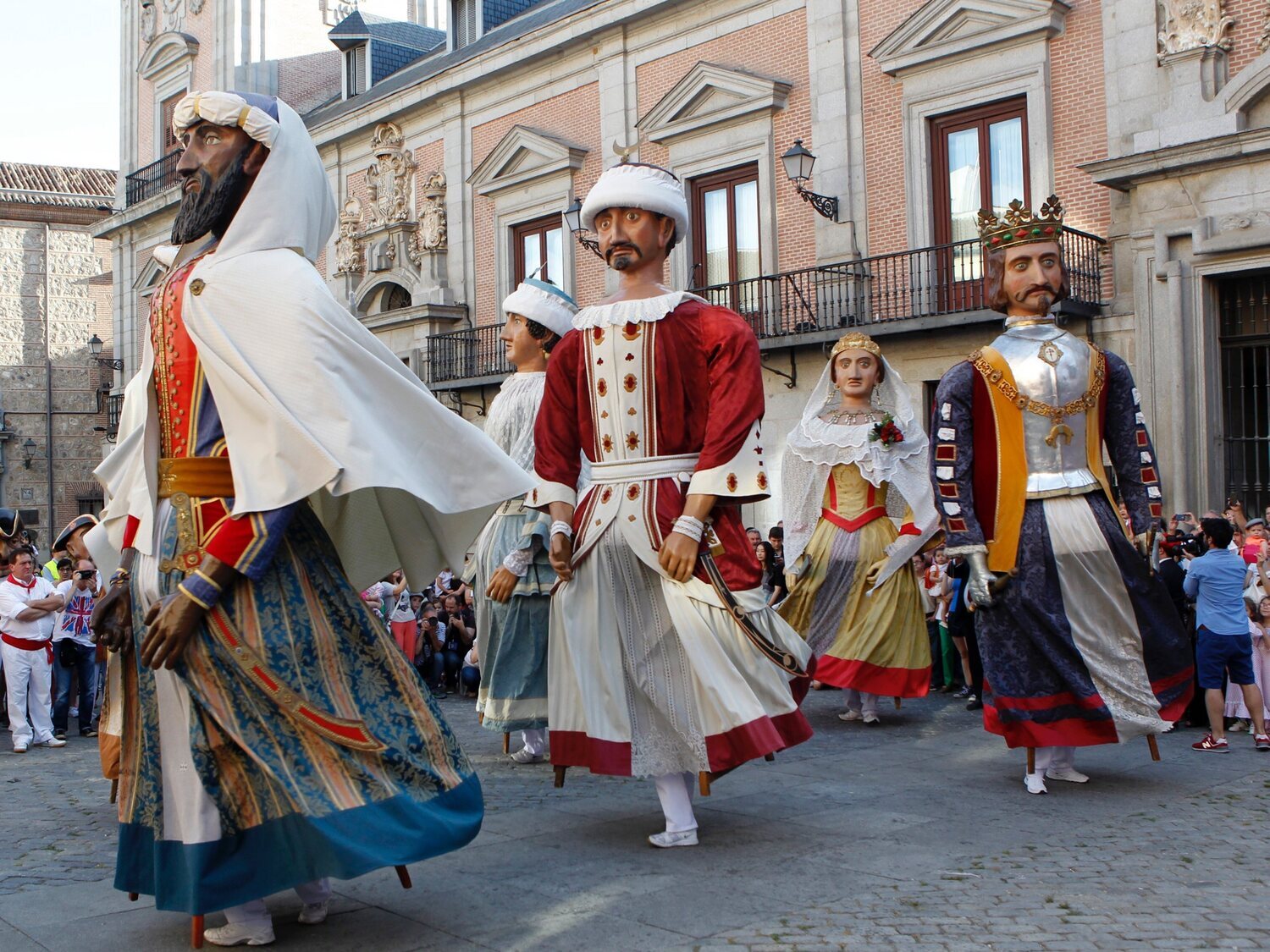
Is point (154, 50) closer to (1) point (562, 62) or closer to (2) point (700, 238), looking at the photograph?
(1) point (562, 62)

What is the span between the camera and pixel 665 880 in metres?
3.93

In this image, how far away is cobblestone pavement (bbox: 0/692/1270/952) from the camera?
11.2 feet

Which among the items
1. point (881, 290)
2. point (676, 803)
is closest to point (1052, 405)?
point (676, 803)

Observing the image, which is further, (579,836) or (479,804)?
(579,836)

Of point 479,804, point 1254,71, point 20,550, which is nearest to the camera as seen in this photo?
point 479,804

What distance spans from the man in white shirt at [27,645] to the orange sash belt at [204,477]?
5.77m

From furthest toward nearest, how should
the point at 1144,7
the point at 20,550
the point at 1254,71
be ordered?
the point at 1144,7 → the point at 1254,71 → the point at 20,550

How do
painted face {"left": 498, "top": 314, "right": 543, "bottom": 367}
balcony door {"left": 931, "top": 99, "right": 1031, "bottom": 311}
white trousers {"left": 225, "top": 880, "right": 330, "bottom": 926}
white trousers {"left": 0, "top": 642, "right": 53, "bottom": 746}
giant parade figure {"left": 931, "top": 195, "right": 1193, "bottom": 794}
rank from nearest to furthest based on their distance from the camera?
white trousers {"left": 225, "top": 880, "right": 330, "bottom": 926} → giant parade figure {"left": 931, "top": 195, "right": 1193, "bottom": 794} → painted face {"left": 498, "top": 314, "right": 543, "bottom": 367} → white trousers {"left": 0, "top": 642, "right": 53, "bottom": 746} → balcony door {"left": 931, "top": 99, "right": 1031, "bottom": 311}

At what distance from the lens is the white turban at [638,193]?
479cm

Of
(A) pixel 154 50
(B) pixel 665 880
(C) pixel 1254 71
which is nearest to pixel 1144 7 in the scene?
(C) pixel 1254 71

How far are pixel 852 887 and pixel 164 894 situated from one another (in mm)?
1851

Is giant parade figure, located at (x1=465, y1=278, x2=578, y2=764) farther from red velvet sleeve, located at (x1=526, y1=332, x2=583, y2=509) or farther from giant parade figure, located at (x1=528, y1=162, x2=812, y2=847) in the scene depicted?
giant parade figure, located at (x1=528, y1=162, x2=812, y2=847)

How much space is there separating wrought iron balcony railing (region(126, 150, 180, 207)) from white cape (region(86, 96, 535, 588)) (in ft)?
93.2

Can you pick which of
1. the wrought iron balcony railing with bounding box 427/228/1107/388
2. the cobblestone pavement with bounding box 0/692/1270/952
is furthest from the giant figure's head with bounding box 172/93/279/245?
the wrought iron balcony railing with bounding box 427/228/1107/388
